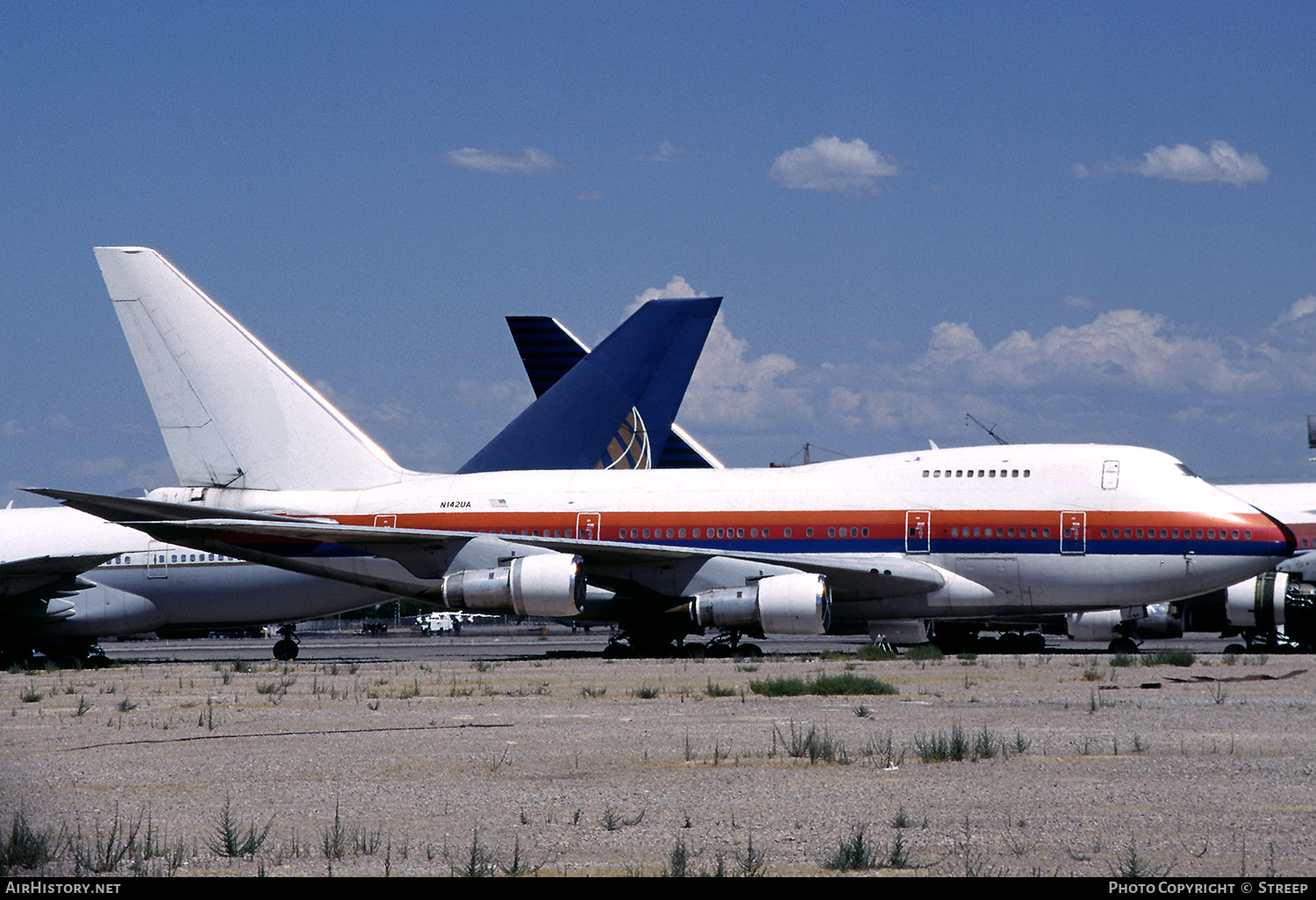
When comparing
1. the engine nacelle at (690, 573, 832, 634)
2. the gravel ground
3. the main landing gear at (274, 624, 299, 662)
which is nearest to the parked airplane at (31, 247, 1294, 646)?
the engine nacelle at (690, 573, 832, 634)

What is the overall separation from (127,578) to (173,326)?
6.33 metres

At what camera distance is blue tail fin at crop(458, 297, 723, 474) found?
39375 millimetres

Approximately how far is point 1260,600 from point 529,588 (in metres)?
15.9

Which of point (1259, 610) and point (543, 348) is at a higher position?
point (543, 348)

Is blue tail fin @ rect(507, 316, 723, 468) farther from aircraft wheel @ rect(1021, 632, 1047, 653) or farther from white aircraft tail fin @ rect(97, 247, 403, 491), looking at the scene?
white aircraft tail fin @ rect(97, 247, 403, 491)

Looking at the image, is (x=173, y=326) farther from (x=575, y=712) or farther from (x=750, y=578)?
(x=575, y=712)

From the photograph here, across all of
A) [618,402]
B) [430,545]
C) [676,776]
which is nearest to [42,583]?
[430,545]

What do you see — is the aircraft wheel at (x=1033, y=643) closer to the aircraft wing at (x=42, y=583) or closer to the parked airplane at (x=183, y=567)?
the parked airplane at (x=183, y=567)

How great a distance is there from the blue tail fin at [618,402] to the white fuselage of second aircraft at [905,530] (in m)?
5.83

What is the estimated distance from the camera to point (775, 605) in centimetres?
2902

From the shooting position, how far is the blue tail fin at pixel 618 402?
39.4m

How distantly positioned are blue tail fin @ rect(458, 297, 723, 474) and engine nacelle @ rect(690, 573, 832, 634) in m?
10.5

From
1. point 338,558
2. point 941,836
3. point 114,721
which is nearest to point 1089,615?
point 338,558

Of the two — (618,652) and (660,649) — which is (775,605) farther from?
(618,652)
